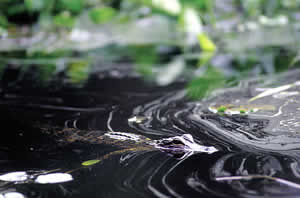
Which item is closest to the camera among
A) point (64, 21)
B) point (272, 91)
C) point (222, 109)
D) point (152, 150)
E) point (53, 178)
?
point (53, 178)

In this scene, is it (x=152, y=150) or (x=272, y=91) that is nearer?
(x=152, y=150)

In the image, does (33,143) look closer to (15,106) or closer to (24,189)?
(24,189)

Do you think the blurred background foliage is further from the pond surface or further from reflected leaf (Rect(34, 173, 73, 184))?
reflected leaf (Rect(34, 173, 73, 184))

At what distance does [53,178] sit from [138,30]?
473 centimetres

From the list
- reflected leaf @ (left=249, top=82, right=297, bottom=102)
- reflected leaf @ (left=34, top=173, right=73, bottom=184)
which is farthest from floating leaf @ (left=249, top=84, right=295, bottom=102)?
reflected leaf @ (left=34, top=173, right=73, bottom=184)

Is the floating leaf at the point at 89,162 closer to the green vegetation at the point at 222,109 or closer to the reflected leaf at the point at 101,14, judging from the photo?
the green vegetation at the point at 222,109

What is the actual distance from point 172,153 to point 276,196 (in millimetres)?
336

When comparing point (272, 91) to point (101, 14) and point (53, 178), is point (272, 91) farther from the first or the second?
point (101, 14)

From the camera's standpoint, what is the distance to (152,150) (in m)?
0.99

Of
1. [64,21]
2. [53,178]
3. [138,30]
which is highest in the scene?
[64,21]

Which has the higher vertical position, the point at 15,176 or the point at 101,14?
the point at 101,14

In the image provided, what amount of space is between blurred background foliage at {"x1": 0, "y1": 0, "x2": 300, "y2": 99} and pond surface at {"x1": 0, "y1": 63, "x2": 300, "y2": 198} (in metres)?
2.00

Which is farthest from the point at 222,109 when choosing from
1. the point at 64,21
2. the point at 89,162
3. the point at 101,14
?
the point at 64,21

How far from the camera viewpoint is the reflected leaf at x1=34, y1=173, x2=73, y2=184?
2.68ft
